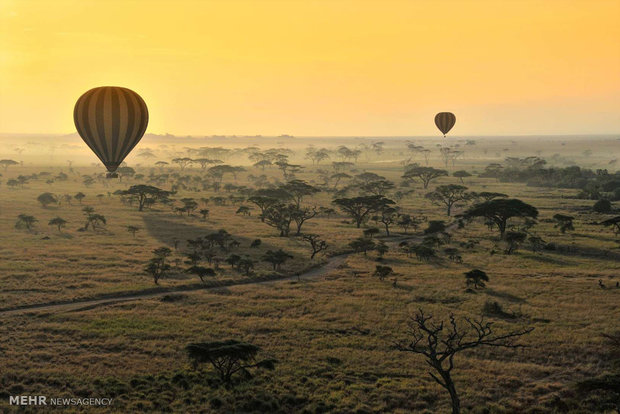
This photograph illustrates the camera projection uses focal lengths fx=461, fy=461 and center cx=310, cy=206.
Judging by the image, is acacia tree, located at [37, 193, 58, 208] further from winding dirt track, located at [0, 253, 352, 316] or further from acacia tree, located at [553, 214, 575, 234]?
acacia tree, located at [553, 214, 575, 234]

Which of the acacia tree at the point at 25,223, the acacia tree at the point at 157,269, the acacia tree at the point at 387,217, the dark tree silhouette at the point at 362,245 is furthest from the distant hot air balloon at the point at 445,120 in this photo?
the acacia tree at the point at 25,223

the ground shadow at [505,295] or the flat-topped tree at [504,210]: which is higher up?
the flat-topped tree at [504,210]

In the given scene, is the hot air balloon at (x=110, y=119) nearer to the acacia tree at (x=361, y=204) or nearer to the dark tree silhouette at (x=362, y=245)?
the dark tree silhouette at (x=362, y=245)

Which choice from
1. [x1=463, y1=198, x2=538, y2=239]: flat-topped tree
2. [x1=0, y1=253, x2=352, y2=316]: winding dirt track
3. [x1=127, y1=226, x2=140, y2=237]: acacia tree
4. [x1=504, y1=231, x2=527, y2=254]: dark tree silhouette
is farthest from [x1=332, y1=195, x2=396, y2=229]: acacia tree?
[x1=127, y1=226, x2=140, y2=237]: acacia tree

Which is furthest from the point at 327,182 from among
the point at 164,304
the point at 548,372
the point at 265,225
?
the point at 548,372

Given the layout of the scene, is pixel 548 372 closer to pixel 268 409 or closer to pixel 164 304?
pixel 268 409
